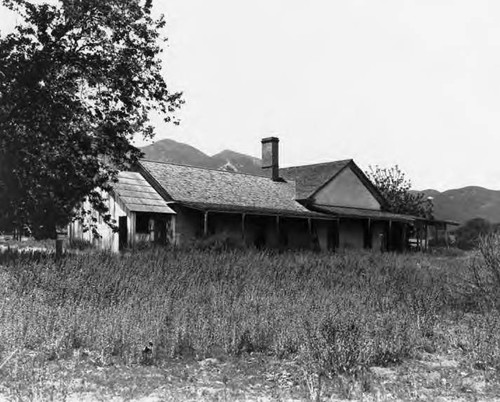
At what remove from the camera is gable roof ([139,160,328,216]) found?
82.9 feet

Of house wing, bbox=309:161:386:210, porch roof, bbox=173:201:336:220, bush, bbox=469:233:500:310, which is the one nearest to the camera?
bush, bbox=469:233:500:310

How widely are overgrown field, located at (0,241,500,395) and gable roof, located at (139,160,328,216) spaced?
13.0 meters

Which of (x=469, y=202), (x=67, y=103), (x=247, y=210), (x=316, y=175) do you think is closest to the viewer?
(x=67, y=103)

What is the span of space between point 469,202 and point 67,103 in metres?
170

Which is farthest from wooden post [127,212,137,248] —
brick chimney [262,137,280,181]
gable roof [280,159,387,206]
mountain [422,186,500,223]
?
mountain [422,186,500,223]

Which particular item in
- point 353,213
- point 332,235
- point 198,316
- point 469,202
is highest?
point 469,202

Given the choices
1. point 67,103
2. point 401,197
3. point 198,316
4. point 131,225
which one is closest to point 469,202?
point 401,197

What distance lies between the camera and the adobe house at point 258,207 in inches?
968

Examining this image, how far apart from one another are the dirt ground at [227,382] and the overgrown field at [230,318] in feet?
0.43

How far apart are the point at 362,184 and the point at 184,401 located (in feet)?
105

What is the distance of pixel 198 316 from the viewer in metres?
7.43

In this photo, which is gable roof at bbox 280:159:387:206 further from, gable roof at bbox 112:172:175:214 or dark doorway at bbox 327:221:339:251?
gable roof at bbox 112:172:175:214

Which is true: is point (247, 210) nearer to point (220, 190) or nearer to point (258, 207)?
point (258, 207)

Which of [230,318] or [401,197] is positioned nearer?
[230,318]
